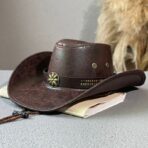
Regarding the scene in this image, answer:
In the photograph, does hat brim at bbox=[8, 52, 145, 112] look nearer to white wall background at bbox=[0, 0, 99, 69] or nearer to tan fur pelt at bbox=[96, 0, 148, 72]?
tan fur pelt at bbox=[96, 0, 148, 72]

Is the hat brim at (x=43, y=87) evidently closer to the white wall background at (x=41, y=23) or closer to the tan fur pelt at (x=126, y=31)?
the tan fur pelt at (x=126, y=31)

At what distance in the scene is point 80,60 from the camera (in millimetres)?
651

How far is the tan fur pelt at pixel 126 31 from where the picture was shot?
1.06m

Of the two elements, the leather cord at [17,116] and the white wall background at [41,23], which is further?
the white wall background at [41,23]

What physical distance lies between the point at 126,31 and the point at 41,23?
1.54 feet

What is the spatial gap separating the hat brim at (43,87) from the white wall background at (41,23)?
27.6 inches

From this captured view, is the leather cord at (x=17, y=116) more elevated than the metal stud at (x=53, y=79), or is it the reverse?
the metal stud at (x=53, y=79)

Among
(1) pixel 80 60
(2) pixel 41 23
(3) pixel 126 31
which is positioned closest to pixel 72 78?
(1) pixel 80 60

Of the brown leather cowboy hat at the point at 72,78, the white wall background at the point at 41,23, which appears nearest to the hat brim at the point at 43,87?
the brown leather cowboy hat at the point at 72,78

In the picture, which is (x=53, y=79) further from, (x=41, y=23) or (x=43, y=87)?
(x=41, y=23)

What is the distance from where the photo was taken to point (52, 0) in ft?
4.71

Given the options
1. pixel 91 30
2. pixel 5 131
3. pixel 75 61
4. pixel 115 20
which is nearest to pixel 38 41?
pixel 91 30

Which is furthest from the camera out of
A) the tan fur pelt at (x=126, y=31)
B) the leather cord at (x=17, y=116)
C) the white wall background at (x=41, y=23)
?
the white wall background at (x=41, y=23)

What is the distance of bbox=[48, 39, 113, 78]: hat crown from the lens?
651 mm
